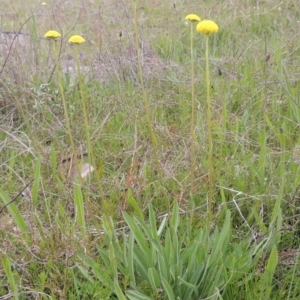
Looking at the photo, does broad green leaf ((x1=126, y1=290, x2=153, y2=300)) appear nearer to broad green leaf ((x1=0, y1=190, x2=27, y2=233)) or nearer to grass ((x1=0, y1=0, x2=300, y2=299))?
grass ((x1=0, y1=0, x2=300, y2=299))

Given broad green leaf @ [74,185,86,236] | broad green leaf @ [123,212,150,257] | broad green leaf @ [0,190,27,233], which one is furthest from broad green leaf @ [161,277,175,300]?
broad green leaf @ [0,190,27,233]

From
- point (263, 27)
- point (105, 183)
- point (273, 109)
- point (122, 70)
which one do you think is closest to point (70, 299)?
point (105, 183)

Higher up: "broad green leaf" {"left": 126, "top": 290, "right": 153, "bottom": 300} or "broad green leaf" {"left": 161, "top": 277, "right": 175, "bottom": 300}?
"broad green leaf" {"left": 161, "top": 277, "right": 175, "bottom": 300}

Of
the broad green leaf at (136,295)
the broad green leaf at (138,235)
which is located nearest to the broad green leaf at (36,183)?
the broad green leaf at (138,235)

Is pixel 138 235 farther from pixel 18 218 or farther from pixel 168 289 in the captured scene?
pixel 18 218

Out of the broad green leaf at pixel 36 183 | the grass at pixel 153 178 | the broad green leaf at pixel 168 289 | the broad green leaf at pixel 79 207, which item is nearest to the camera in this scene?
the broad green leaf at pixel 168 289

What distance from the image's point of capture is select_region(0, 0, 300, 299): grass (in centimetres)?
112

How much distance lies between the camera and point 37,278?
1200 mm

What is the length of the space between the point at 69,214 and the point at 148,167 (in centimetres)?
37

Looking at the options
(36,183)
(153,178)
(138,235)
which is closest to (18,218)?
(36,183)

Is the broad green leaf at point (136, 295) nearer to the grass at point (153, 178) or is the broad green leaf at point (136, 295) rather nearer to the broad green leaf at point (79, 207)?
the grass at point (153, 178)

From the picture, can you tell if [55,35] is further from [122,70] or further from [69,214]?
[122,70]

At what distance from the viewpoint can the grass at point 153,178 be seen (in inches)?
44.2

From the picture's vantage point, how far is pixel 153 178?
1644 mm
